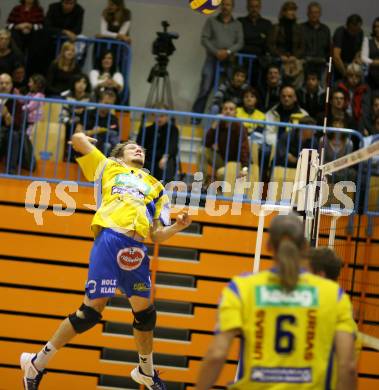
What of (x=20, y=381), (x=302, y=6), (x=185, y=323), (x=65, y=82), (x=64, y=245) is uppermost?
(x=302, y=6)

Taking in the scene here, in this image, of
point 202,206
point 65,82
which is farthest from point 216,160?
point 65,82

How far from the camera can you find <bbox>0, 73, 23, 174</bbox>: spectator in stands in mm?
10414

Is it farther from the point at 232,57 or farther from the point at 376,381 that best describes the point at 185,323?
the point at 232,57

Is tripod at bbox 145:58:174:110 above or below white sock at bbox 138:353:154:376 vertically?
above

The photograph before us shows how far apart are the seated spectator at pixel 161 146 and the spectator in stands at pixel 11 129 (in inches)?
60.8

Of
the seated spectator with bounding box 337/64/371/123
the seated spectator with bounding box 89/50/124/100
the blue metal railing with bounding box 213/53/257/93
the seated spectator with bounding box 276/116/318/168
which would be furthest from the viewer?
the blue metal railing with bounding box 213/53/257/93

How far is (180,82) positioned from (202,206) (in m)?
4.61

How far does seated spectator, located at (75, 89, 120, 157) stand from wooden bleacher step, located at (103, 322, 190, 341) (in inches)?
82.4

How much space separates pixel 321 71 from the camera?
1356 centimetres

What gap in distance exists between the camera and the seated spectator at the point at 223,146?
1054 cm

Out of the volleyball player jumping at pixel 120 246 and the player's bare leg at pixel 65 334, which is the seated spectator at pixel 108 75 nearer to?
the volleyball player jumping at pixel 120 246

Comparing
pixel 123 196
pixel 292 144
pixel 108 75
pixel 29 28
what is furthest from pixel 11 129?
pixel 292 144

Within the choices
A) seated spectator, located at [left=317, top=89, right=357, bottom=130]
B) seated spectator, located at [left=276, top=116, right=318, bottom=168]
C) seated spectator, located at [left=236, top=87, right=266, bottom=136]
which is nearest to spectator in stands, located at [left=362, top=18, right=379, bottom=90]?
seated spectator, located at [left=317, top=89, right=357, bottom=130]

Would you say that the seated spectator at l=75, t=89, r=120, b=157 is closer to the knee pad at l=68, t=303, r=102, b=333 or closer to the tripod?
the tripod
